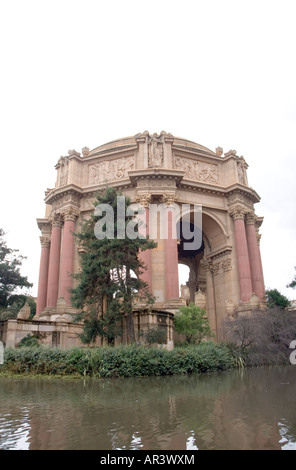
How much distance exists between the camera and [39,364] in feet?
42.8

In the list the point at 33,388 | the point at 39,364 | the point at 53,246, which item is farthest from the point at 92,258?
the point at 53,246

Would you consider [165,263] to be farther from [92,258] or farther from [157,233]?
[92,258]

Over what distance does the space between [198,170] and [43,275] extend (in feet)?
54.7

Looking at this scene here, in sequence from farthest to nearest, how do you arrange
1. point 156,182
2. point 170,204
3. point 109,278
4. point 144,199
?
point 156,182 < point 170,204 < point 144,199 < point 109,278

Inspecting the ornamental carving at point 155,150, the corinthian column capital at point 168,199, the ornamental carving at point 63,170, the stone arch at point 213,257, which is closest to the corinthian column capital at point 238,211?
the stone arch at point 213,257

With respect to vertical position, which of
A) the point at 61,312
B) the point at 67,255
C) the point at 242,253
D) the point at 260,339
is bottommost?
the point at 260,339

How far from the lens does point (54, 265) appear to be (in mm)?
28875

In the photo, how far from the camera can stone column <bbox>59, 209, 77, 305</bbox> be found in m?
26.9

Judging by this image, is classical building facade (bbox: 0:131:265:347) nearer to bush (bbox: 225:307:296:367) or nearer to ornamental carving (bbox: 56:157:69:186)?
ornamental carving (bbox: 56:157:69:186)

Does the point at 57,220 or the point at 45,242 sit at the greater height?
the point at 57,220

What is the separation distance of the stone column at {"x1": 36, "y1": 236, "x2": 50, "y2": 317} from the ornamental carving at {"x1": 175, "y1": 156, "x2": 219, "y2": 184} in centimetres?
1440

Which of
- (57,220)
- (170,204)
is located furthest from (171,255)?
(57,220)

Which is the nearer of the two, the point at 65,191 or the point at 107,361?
the point at 107,361

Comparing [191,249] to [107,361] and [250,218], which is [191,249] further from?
[107,361]
